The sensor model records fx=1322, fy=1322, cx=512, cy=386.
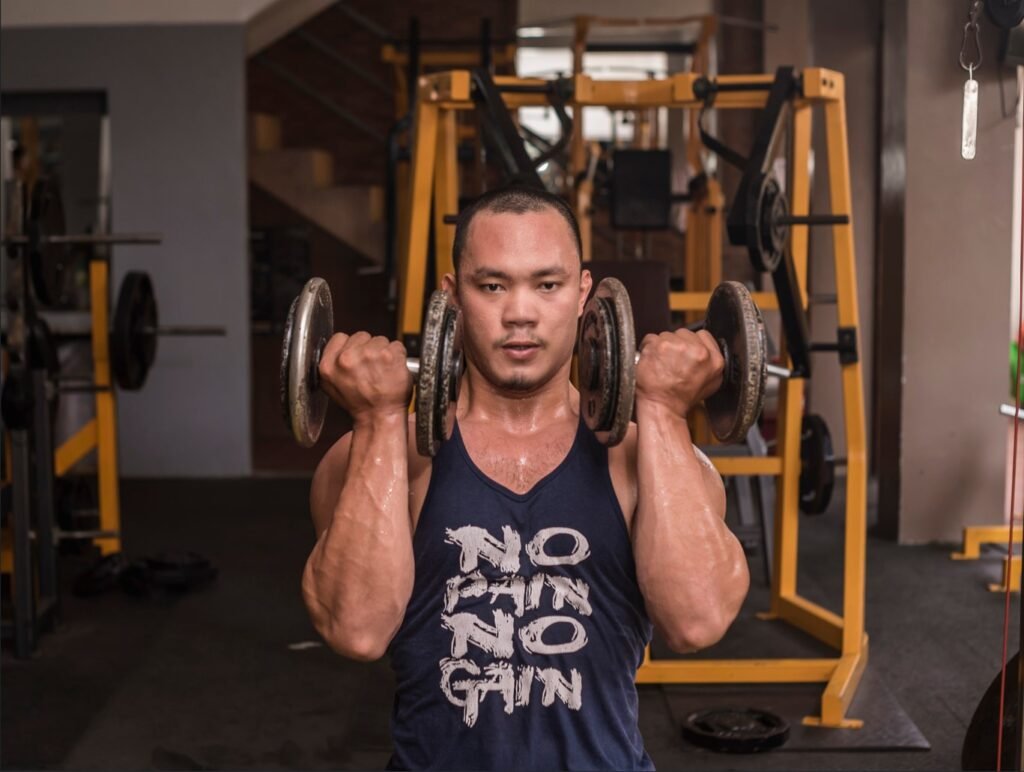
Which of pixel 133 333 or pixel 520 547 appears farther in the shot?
pixel 133 333

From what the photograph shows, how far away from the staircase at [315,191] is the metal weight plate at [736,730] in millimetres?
4611

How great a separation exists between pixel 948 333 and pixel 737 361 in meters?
3.37

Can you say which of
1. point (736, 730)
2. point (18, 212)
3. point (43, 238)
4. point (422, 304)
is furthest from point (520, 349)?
point (18, 212)

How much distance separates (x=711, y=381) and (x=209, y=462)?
4939 millimetres

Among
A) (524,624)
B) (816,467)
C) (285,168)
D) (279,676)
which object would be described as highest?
(285,168)

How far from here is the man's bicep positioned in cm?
149

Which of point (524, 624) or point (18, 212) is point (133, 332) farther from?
point (524, 624)

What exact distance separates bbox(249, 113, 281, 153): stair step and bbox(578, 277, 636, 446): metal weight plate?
587 cm

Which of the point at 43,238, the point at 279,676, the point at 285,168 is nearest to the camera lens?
the point at 279,676

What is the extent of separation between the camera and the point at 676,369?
137cm

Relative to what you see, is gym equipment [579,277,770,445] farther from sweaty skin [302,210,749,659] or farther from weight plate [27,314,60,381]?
weight plate [27,314,60,381]

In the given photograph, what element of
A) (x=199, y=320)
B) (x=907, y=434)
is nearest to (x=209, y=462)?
(x=199, y=320)

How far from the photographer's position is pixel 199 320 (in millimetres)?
6027

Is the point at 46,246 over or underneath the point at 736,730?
over
